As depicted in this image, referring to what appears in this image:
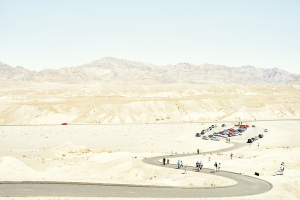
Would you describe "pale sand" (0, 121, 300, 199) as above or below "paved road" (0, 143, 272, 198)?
below

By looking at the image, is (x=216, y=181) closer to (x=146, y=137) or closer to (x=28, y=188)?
(x=28, y=188)

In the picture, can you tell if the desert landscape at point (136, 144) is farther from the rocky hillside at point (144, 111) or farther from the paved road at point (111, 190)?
the paved road at point (111, 190)

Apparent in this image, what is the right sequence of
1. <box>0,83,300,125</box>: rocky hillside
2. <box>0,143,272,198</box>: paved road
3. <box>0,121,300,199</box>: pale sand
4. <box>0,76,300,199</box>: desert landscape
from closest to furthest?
1. <box>0,143,272,198</box>: paved road
2. <box>0,121,300,199</box>: pale sand
3. <box>0,76,300,199</box>: desert landscape
4. <box>0,83,300,125</box>: rocky hillside

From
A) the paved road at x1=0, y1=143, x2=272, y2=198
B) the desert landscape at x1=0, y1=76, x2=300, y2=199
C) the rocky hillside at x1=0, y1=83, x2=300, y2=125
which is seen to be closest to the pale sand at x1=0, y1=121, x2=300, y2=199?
the desert landscape at x1=0, y1=76, x2=300, y2=199

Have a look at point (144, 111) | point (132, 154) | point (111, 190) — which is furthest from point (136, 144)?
point (144, 111)

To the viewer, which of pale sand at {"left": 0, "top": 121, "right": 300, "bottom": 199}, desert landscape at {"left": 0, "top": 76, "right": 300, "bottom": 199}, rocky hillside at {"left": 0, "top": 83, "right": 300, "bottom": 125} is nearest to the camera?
pale sand at {"left": 0, "top": 121, "right": 300, "bottom": 199}

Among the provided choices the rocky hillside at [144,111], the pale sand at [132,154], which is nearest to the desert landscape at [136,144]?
the pale sand at [132,154]

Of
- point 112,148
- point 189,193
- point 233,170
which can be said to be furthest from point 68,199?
point 112,148

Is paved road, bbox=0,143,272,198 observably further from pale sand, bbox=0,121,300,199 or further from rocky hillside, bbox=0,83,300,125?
rocky hillside, bbox=0,83,300,125
